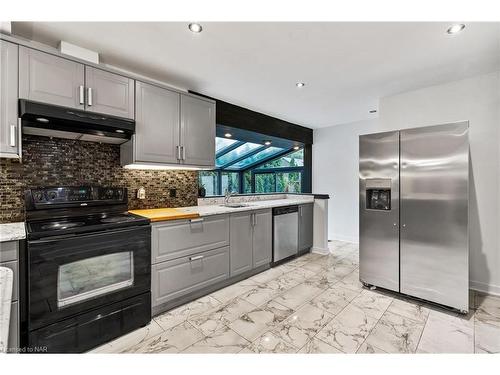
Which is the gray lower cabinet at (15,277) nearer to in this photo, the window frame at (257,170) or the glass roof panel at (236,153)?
the window frame at (257,170)

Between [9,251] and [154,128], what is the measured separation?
146cm

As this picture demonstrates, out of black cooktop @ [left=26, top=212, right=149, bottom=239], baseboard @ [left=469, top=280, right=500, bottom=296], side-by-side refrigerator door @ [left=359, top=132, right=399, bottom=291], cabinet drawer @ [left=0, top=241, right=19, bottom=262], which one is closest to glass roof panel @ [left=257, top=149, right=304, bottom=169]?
side-by-side refrigerator door @ [left=359, top=132, right=399, bottom=291]

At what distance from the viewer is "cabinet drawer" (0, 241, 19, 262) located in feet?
4.55

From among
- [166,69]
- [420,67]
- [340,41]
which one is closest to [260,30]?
[340,41]

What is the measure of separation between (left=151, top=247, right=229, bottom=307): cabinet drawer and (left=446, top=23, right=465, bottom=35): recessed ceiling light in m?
2.82

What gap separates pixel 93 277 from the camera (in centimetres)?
172

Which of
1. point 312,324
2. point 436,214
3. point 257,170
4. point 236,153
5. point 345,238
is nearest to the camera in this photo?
point 312,324

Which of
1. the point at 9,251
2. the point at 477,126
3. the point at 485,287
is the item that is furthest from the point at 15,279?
the point at 477,126

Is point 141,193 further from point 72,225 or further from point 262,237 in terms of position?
point 262,237

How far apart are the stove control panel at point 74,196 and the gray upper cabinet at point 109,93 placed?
73 cm
